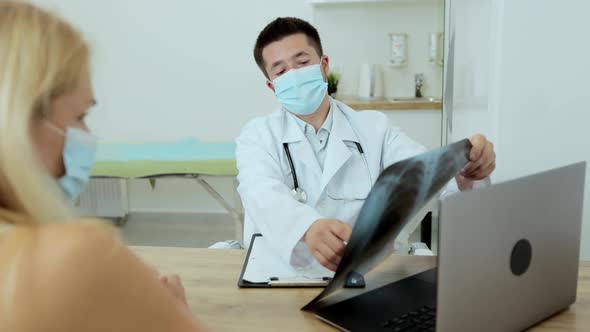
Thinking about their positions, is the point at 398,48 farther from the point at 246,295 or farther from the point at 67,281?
the point at 67,281

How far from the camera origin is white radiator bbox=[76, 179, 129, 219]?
4020mm

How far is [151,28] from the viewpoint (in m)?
3.92

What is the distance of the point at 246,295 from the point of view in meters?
1.04

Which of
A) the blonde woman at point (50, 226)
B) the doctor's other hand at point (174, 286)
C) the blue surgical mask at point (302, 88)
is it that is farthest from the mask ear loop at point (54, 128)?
the blue surgical mask at point (302, 88)

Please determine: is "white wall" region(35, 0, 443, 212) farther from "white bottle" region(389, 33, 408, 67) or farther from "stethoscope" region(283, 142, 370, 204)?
"stethoscope" region(283, 142, 370, 204)

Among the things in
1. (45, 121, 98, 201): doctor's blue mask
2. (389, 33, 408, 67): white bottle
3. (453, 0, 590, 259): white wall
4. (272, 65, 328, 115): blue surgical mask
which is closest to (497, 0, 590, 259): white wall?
(453, 0, 590, 259): white wall

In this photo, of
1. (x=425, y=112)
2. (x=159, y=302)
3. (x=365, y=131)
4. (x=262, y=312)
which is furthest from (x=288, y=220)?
(x=425, y=112)

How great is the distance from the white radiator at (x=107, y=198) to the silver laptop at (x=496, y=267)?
334 centimetres

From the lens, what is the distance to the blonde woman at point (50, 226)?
49 centimetres

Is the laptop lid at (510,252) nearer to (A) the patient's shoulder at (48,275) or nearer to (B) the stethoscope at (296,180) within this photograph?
(A) the patient's shoulder at (48,275)

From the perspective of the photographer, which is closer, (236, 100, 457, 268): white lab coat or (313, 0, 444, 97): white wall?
(236, 100, 457, 268): white lab coat

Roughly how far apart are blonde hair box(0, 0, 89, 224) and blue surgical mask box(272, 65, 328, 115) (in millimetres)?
996

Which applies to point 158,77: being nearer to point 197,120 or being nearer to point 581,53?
point 197,120

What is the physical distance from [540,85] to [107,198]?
3325 mm
